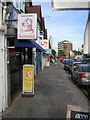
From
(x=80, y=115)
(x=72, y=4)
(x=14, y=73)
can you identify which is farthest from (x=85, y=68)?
(x=72, y=4)

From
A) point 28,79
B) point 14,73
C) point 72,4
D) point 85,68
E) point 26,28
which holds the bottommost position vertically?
point 28,79

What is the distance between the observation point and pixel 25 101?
6.56m

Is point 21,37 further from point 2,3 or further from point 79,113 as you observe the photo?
point 79,113

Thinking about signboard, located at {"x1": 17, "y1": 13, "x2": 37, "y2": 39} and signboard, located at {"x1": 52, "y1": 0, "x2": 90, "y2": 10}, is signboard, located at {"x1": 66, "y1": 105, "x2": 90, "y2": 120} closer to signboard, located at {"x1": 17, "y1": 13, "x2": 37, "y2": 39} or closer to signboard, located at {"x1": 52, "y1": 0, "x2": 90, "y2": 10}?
signboard, located at {"x1": 52, "y1": 0, "x2": 90, "y2": 10}

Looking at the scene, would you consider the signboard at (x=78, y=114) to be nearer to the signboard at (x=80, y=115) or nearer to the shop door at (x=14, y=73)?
the signboard at (x=80, y=115)

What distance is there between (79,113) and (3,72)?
133 inches

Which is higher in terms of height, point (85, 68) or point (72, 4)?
point (72, 4)

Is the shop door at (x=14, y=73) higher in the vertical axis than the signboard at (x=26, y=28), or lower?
lower

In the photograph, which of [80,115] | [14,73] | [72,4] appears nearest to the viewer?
[72,4]

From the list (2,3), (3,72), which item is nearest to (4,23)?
(2,3)

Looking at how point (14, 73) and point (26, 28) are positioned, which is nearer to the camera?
point (26, 28)

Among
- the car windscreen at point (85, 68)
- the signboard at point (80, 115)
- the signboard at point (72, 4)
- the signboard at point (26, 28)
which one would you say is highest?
the signboard at point (26, 28)

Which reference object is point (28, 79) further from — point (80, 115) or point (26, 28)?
point (80, 115)

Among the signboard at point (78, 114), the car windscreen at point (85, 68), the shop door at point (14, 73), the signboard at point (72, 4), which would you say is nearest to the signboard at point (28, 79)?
the shop door at point (14, 73)
